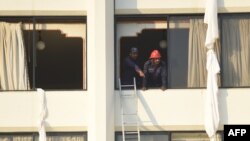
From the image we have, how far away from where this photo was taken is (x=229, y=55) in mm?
20922

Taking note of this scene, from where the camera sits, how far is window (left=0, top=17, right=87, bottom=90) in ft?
68.9

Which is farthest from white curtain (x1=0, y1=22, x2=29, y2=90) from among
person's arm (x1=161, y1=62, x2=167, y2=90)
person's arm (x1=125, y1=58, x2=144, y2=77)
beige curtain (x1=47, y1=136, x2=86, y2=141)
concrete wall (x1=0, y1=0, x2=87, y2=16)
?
person's arm (x1=161, y1=62, x2=167, y2=90)

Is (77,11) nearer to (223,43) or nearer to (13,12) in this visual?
(13,12)

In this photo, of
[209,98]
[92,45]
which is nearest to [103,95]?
[92,45]

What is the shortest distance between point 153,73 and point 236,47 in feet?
7.19

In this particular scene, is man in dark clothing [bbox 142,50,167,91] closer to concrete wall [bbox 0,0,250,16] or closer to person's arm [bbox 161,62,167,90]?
person's arm [bbox 161,62,167,90]

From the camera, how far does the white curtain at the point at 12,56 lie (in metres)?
21.0

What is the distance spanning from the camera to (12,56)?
21.0 meters

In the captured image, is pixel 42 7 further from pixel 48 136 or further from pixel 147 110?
pixel 147 110

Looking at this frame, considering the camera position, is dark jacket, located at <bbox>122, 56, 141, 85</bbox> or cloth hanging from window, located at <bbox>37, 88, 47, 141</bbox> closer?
cloth hanging from window, located at <bbox>37, 88, 47, 141</bbox>

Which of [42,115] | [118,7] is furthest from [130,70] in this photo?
[42,115]

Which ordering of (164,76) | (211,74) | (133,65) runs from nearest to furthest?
1. (211,74)
2. (164,76)
3. (133,65)

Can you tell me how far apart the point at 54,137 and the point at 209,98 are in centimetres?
397

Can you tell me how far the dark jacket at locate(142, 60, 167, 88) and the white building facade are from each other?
0.78ft
